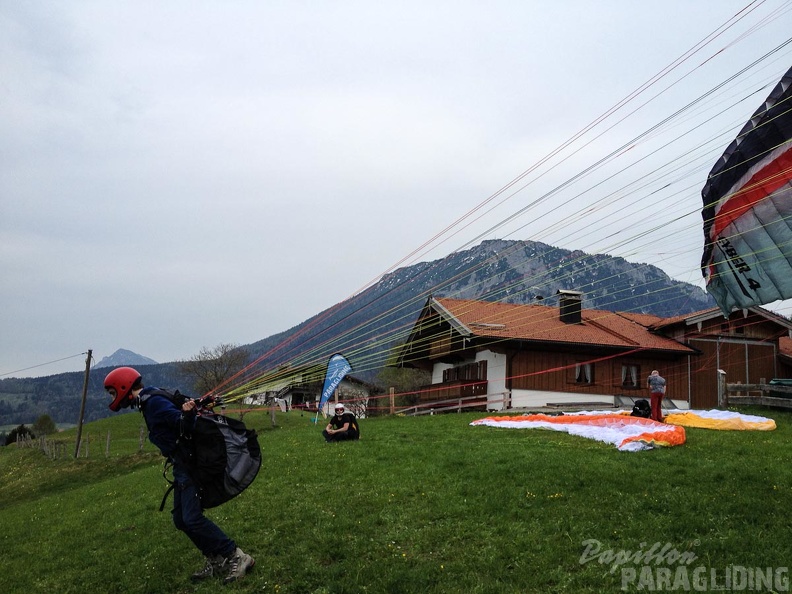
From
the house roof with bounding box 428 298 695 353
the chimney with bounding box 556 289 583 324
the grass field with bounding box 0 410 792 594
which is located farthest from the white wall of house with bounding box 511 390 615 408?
the grass field with bounding box 0 410 792 594

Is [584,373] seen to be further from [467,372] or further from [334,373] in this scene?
[334,373]

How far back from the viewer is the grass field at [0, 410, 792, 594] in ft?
23.1

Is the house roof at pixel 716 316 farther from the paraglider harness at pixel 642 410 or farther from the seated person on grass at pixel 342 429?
the seated person on grass at pixel 342 429

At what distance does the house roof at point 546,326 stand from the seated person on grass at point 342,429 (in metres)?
11.3

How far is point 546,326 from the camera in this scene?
110 ft

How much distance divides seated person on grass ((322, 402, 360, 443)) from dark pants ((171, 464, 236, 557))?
35.9 ft

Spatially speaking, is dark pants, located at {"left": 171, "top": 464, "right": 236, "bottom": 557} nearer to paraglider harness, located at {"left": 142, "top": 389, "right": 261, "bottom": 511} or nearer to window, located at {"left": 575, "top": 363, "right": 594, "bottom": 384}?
paraglider harness, located at {"left": 142, "top": 389, "right": 261, "bottom": 511}

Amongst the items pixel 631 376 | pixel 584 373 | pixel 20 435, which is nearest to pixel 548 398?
pixel 584 373

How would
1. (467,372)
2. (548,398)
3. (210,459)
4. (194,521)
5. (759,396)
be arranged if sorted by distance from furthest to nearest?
1. (467,372)
2. (548,398)
3. (759,396)
4. (210,459)
5. (194,521)

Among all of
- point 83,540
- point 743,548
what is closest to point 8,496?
point 83,540

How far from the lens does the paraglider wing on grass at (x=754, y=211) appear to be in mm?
8289

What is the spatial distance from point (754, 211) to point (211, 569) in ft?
28.7

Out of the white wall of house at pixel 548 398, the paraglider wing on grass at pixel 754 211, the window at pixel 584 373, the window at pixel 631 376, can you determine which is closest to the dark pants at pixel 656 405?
the paraglider wing on grass at pixel 754 211

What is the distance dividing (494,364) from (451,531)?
964 inches
